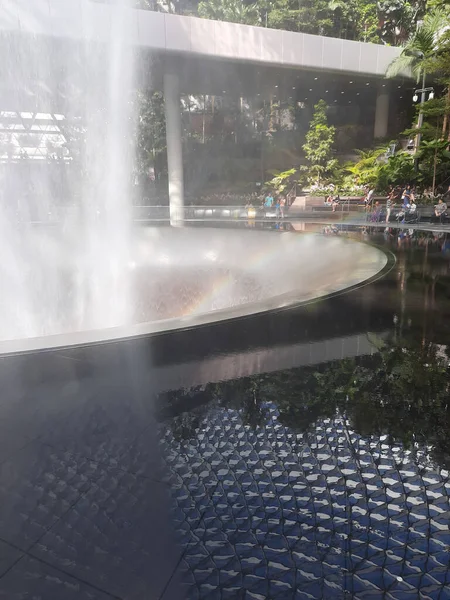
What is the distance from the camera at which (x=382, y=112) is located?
3441cm

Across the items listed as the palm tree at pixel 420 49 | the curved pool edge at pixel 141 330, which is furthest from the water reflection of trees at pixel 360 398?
the palm tree at pixel 420 49

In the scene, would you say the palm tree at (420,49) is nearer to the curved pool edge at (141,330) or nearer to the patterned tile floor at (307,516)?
the curved pool edge at (141,330)

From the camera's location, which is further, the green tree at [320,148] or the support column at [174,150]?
the green tree at [320,148]

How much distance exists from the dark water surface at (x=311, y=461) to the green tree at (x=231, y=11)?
1814 inches

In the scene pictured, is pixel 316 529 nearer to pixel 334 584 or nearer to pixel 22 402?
pixel 334 584

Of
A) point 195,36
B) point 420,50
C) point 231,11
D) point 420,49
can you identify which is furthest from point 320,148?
point 231,11

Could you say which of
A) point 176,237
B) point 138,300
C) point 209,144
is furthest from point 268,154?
point 138,300

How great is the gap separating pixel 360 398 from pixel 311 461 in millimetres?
998

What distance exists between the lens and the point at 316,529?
2.25 metres

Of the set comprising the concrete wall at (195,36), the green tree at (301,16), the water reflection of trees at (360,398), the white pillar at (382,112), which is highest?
the green tree at (301,16)

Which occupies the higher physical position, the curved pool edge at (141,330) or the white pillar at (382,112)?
the white pillar at (382,112)

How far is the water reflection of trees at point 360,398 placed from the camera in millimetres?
3160

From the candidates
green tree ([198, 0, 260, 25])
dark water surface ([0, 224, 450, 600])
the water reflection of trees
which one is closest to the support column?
green tree ([198, 0, 260, 25])

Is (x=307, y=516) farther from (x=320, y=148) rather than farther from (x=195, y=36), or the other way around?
(x=320, y=148)
